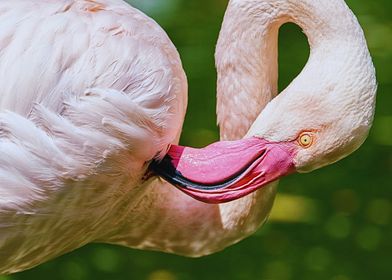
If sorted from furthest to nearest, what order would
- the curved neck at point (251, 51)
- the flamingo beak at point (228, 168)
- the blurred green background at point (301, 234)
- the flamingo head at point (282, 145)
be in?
the blurred green background at point (301, 234) → the curved neck at point (251, 51) → the flamingo beak at point (228, 168) → the flamingo head at point (282, 145)

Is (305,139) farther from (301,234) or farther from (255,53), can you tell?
(301,234)

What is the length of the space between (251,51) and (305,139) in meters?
0.38

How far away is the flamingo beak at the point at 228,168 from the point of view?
9.96 ft

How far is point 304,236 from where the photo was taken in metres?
5.14

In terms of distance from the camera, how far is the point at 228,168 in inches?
120

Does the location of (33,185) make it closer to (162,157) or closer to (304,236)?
(162,157)

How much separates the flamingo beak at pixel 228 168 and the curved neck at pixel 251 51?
0.19m

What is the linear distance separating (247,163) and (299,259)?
6.84 ft

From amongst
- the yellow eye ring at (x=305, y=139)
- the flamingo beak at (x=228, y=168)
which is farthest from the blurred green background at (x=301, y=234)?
the yellow eye ring at (x=305, y=139)

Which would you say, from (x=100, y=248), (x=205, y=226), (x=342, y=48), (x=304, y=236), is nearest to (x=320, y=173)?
(x=304, y=236)

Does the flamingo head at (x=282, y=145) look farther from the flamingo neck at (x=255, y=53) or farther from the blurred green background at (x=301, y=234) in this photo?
the blurred green background at (x=301, y=234)

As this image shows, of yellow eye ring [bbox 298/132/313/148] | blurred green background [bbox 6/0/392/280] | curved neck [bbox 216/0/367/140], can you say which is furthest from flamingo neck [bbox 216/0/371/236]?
blurred green background [bbox 6/0/392/280]

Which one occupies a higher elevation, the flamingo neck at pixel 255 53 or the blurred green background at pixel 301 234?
the flamingo neck at pixel 255 53

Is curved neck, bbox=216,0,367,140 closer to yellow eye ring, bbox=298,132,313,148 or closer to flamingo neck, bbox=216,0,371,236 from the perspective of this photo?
flamingo neck, bbox=216,0,371,236
